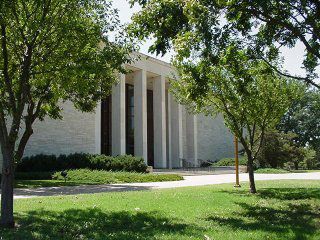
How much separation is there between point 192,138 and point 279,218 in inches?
1739

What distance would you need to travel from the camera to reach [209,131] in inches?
2343

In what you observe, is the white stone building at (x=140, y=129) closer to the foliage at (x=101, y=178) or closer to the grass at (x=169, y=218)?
the foliage at (x=101, y=178)

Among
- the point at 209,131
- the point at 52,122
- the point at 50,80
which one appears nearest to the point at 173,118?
the point at 209,131

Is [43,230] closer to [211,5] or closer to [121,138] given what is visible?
[211,5]

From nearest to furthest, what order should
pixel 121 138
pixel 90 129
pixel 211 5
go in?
pixel 211 5 → pixel 90 129 → pixel 121 138

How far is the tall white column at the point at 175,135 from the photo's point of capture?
1988 inches

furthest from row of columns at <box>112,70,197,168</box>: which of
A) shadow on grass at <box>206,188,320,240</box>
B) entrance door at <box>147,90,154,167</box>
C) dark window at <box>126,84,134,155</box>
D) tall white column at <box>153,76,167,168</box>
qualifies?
shadow on grass at <box>206,188,320,240</box>

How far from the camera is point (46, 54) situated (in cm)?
968

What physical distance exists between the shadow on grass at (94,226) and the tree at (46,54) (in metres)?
0.80

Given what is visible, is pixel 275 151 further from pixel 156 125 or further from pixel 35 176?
pixel 35 176

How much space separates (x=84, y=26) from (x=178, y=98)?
8.94 m

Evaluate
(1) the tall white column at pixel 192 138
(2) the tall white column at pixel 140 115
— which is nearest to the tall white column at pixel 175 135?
(1) the tall white column at pixel 192 138

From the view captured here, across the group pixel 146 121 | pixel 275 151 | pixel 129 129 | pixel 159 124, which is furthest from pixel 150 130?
pixel 275 151

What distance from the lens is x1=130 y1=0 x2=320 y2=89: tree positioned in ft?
28.0
